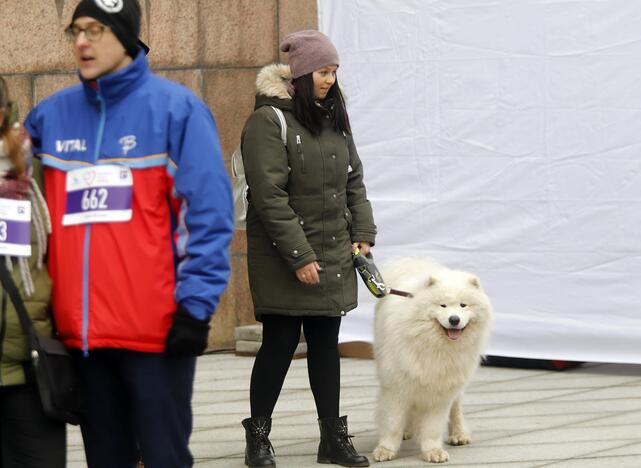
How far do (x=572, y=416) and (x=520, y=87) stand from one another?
86.4 inches

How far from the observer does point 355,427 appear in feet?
21.3

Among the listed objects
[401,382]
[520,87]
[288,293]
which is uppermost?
[520,87]

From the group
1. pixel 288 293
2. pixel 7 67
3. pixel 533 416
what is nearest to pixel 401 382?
pixel 288 293

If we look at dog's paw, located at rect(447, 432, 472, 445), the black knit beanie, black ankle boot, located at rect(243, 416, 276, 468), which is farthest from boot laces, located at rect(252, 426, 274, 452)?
the black knit beanie

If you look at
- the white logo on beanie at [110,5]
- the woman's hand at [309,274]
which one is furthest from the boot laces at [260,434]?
the white logo on beanie at [110,5]

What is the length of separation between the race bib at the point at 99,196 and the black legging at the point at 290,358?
214 centimetres

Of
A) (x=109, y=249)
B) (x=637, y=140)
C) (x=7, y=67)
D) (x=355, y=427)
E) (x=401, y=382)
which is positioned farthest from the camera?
(x=7, y=67)

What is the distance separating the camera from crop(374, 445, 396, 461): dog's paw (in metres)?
5.70

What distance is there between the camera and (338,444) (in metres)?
5.55

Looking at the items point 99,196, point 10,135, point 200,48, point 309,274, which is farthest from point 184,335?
point 200,48

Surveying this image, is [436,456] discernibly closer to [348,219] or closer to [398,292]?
[398,292]

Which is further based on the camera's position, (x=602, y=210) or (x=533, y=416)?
(x=602, y=210)

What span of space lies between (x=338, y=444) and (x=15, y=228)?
247 cm

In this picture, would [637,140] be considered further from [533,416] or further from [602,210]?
[533,416]
